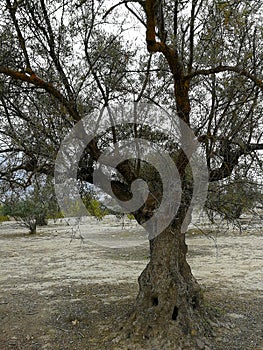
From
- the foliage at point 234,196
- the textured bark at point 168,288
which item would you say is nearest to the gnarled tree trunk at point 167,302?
the textured bark at point 168,288

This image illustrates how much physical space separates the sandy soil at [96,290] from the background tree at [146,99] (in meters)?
0.72

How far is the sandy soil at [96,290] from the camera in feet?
19.1

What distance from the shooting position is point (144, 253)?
14.1m

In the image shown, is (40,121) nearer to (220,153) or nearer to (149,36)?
(149,36)

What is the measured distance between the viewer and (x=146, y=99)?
650 cm

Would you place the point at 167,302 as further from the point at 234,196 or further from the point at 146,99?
the point at 146,99

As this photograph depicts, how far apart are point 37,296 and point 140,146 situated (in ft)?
14.5

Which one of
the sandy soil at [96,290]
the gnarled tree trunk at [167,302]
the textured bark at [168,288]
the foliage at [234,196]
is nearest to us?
the foliage at [234,196]

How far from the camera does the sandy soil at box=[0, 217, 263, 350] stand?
584 cm

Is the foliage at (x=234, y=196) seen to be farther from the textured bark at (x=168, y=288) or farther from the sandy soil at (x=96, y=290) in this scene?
the textured bark at (x=168, y=288)

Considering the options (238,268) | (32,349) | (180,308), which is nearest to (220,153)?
(180,308)

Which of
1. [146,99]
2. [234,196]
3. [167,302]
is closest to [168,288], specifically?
[167,302]

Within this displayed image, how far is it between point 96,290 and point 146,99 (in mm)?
4555

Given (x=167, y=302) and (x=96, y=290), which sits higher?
(x=167, y=302)
